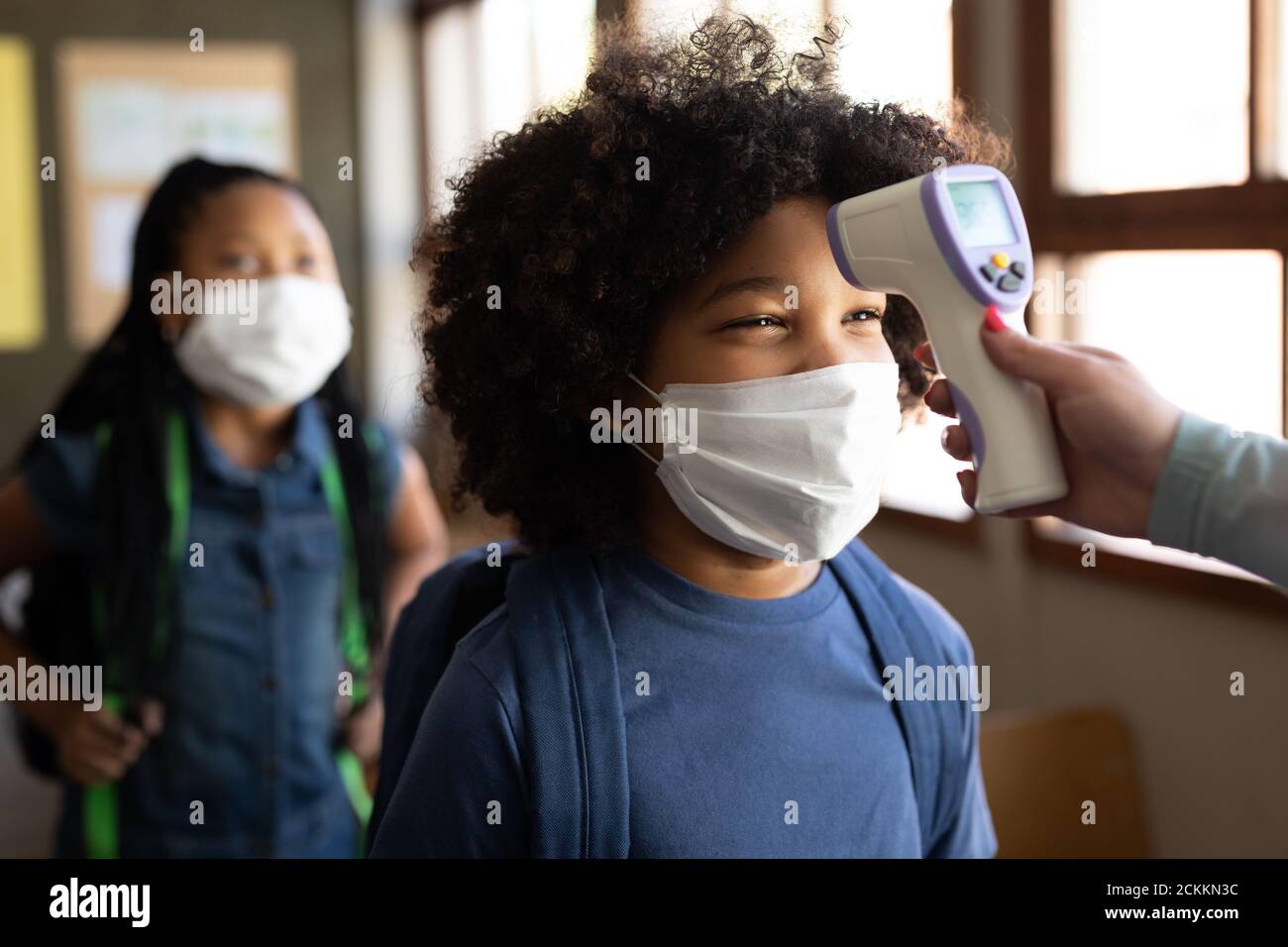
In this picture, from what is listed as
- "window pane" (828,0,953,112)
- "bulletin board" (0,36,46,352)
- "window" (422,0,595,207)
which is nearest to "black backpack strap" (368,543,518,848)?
"window pane" (828,0,953,112)

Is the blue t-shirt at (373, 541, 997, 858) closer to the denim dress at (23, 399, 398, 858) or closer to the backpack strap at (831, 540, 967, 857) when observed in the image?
the backpack strap at (831, 540, 967, 857)

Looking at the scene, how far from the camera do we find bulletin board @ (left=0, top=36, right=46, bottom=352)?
7.25 meters

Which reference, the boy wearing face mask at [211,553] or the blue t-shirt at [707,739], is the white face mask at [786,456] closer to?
the blue t-shirt at [707,739]

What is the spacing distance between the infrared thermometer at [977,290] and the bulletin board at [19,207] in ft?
24.0

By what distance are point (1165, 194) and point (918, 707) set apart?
72.4 inches

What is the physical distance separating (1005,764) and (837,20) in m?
1.58

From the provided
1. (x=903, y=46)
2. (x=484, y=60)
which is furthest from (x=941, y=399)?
(x=484, y=60)

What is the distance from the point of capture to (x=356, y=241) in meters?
8.02

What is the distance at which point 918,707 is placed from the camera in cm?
→ 129

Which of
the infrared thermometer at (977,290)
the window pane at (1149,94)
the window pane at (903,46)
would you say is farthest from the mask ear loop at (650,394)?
the window pane at (903,46)

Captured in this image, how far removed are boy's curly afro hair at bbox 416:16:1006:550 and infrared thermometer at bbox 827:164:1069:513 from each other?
8.3 inches

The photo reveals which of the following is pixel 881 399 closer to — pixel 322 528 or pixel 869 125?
pixel 869 125
